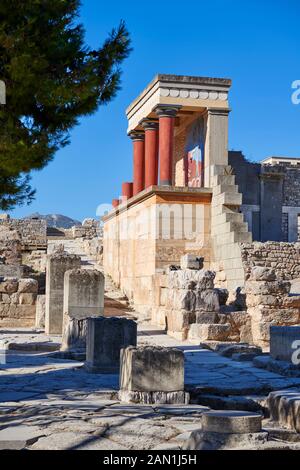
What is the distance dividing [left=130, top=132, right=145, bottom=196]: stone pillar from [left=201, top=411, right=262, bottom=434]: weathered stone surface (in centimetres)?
1946

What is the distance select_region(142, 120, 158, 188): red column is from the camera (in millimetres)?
22939

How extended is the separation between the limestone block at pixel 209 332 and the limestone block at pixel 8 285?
199 inches

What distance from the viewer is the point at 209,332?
13.3 m

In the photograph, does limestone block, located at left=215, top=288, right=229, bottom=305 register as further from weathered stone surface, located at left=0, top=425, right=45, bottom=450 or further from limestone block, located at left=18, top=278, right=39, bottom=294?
weathered stone surface, located at left=0, top=425, right=45, bottom=450

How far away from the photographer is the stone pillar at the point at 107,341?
31.1 ft

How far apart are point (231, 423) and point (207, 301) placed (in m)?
8.88

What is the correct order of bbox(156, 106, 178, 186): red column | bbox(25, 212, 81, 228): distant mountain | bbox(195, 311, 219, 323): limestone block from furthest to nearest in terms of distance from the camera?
1. bbox(25, 212, 81, 228): distant mountain
2. bbox(156, 106, 178, 186): red column
3. bbox(195, 311, 219, 323): limestone block

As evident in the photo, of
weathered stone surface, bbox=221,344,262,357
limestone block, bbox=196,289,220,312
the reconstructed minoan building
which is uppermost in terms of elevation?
the reconstructed minoan building

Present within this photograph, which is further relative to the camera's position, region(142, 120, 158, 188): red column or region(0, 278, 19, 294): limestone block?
region(142, 120, 158, 188): red column

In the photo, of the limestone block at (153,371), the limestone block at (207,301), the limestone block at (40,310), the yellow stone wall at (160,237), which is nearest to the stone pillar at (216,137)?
the yellow stone wall at (160,237)

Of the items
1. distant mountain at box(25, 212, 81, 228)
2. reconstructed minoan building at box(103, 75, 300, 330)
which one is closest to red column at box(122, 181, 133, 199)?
reconstructed minoan building at box(103, 75, 300, 330)

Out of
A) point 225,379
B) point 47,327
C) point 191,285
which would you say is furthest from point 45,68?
point 47,327
